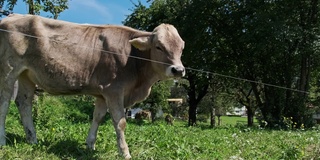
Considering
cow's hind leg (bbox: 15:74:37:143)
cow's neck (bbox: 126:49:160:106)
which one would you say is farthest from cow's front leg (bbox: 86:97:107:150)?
cow's hind leg (bbox: 15:74:37:143)

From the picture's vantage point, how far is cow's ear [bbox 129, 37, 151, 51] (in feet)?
21.9

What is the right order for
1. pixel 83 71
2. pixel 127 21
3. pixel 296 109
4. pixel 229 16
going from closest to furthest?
pixel 83 71 → pixel 296 109 → pixel 229 16 → pixel 127 21

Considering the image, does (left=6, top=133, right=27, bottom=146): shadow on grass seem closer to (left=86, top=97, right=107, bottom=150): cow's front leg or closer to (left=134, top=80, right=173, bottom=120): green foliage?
(left=86, top=97, right=107, bottom=150): cow's front leg

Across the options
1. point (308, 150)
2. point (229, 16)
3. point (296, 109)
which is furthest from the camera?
point (229, 16)

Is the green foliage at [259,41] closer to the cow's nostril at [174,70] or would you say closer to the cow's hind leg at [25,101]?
the cow's nostril at [174,70]

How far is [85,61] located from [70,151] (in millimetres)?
1505

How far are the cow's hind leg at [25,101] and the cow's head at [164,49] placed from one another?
6.81ft

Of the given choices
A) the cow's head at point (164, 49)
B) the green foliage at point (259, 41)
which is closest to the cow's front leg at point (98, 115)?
the cow's head at point (164, 49)

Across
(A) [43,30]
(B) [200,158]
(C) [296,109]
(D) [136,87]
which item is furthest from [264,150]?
(C) [296,109]

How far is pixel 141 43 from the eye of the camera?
670 cm

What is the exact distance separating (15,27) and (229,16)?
762 inches

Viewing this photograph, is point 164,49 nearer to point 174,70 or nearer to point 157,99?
point 174,70

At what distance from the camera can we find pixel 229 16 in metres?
24.7

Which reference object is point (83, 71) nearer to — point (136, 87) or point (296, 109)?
point (136, 87)
